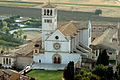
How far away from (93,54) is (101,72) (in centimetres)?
1435

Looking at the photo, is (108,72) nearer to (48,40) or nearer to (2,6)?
(48,40)

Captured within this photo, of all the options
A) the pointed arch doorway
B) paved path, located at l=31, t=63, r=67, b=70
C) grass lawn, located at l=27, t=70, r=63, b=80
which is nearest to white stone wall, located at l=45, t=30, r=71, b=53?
the pointed arch doorway

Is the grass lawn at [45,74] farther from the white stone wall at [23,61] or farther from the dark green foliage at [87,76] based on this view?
the white stone wall at [23,61]

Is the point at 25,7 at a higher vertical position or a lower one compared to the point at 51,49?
higher

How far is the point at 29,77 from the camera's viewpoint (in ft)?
159

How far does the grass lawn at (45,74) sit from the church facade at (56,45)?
3.12 m

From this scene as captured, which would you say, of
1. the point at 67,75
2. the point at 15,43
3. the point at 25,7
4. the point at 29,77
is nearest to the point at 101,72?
the point at 67,75

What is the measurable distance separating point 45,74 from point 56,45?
5762 mm

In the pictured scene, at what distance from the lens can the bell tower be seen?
185 ft

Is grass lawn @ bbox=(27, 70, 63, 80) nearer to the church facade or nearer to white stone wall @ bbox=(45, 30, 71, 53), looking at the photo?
the church facade

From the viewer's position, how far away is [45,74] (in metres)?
50.3

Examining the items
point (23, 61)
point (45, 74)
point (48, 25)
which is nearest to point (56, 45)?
point (48, 25)

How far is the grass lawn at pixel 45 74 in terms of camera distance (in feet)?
158

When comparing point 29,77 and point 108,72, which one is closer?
point 108,72
